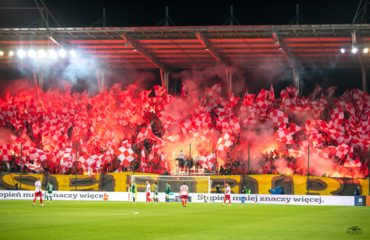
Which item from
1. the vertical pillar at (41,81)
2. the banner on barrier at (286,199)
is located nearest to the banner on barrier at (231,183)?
the banner on barrier at (286,199)

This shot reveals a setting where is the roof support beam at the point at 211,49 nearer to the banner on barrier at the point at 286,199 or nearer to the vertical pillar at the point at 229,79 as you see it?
the vertical pillar at the point at 229,79

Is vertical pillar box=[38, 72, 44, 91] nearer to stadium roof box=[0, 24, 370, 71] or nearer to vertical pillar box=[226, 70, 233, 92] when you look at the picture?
stadium roof box=[0, 24, 370, 71]

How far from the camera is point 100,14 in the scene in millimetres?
44188

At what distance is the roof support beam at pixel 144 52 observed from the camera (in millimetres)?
41713

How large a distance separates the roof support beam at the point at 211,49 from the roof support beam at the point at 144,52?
6636 mm

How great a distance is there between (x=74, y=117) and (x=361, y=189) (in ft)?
98.3

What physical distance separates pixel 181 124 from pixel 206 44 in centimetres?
908

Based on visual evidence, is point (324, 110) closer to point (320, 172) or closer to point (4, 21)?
point (320, 172)

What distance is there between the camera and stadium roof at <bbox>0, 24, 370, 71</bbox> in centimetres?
3938

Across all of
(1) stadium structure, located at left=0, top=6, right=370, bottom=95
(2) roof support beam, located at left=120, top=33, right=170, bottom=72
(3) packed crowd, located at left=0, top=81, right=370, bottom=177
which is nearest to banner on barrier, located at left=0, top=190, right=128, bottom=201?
(3) packed crowd, located at left=0, top=81, right=370, bottom=177

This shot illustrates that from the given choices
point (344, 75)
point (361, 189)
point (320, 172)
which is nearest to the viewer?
point (361, 189)

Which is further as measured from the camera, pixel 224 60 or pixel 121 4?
pixel 224 60

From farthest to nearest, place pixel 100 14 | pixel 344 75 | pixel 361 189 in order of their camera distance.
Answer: pixel 344 75
pixel 100 14
pixel 361 189

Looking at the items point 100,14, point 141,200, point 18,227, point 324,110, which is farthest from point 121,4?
point 18,227
